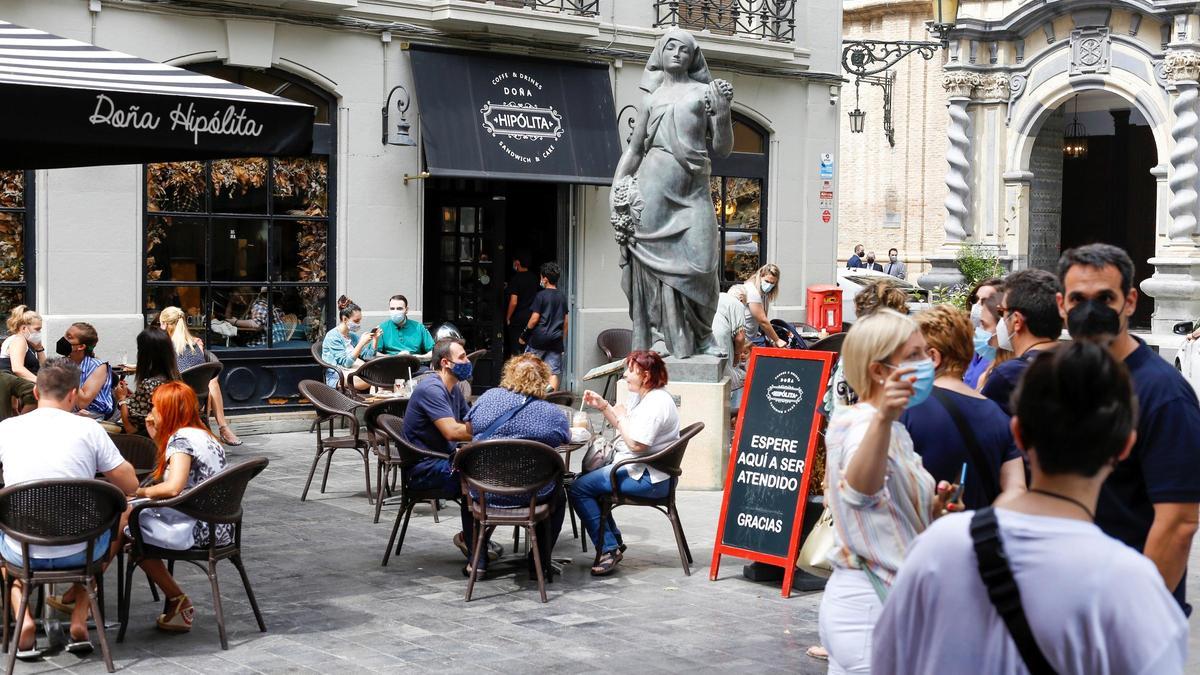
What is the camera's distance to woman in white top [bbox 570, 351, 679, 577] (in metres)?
8.58


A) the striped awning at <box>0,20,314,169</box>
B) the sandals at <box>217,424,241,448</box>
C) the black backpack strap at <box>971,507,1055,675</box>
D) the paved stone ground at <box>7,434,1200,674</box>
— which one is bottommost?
the paved stone ground at <box>7,434,1200,674</box>

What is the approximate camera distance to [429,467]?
8.78m

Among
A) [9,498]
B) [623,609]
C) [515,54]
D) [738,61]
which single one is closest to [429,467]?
[623,609]

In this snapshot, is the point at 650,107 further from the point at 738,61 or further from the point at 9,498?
the point at 738,61

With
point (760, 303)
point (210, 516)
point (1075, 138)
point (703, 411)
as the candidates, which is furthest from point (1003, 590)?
point (1075, 138)

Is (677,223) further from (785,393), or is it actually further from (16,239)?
(16,239)

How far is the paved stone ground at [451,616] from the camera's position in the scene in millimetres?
6707

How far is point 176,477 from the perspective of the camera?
6.92m

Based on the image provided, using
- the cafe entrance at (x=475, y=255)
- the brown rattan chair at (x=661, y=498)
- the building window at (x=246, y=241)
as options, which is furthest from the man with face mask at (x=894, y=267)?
the brown rattan chair at (x=661, y=498)

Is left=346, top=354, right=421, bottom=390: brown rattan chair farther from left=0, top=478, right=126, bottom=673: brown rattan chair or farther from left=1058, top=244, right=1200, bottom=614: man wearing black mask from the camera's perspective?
left=1058, top=244, right=1200, bottom=614: man wearing black mask

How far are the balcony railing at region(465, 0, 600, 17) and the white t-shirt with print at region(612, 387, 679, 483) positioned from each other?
9.61m

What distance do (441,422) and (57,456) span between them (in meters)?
2.70

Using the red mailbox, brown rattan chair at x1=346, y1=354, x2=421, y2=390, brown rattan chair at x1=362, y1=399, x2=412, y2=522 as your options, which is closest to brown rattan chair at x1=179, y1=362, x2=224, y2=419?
brown rattan chair at x1=346, y1=354, x2=421, y2=390

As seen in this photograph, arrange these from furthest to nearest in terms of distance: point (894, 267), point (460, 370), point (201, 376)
A: point (894, 267), point (201, 376), point (460, 370)
